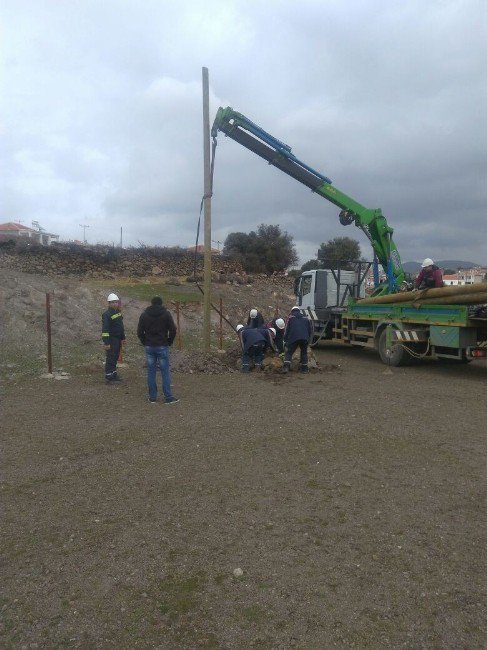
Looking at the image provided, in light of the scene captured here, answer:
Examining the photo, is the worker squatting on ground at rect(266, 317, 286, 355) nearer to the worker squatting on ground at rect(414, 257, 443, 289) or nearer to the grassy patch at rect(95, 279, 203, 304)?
the worker squatting on ground at rect(414, 257, 443, 289)

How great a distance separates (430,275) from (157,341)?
660cm

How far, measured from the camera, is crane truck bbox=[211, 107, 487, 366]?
35.9ft

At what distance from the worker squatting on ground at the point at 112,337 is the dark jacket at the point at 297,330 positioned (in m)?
3.54

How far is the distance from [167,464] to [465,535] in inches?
112

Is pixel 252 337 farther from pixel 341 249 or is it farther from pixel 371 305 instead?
pixel 341 249

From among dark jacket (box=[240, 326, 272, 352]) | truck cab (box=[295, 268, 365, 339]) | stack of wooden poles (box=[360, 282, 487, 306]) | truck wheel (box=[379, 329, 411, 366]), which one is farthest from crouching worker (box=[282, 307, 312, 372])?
truck cab (box=[295, 268, 365, 339])

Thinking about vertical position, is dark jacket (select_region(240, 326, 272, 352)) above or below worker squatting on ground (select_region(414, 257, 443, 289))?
below

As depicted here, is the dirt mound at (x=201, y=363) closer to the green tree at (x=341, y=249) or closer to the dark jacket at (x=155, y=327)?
the dark jacket at (x=155, y=327)

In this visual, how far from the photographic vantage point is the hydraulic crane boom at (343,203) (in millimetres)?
14164

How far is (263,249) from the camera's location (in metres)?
36.1

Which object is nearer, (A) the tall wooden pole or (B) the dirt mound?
(B) the dirt mound

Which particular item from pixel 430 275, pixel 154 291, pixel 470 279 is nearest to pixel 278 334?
pixel 430 275

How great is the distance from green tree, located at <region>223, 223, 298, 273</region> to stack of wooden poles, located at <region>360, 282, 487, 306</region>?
2219cm

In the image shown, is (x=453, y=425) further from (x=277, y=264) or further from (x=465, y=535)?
(x=277, y=264)
